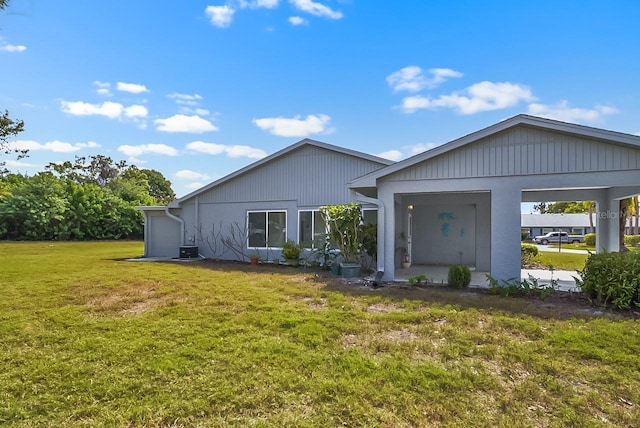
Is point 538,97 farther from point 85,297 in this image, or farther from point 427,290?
point 85,297

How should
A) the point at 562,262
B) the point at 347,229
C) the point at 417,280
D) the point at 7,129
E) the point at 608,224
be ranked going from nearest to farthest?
the point at 417,280 < the point at 608,224 < the point at 347,229 < the point at 562,262 < the point at 7,129

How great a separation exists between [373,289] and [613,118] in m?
10.1

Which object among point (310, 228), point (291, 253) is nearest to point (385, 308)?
point (291, 253)

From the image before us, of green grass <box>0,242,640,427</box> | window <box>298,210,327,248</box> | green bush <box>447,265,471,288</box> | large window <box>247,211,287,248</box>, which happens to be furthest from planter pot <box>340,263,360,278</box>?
large window <box>247,211,287,248</box>

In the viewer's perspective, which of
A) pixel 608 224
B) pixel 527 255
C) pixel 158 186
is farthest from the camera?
pixel 158 186

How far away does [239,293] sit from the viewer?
23.1 feet

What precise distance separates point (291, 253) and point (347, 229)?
2610 mm

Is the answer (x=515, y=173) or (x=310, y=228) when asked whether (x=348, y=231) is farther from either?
(x=515, y=173)

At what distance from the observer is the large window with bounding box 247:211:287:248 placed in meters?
12.6

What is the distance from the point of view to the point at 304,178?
1216 cm

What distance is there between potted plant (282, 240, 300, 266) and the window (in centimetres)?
28

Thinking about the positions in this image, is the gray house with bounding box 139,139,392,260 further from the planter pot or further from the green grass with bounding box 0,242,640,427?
the green grass with bounding box 0,242,640,427

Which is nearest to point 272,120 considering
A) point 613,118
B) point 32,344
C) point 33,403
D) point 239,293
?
point 239,293

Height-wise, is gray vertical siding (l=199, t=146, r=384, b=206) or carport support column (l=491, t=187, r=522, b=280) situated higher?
gray vertical siding (l=199, t=146, r=384, b=206)
